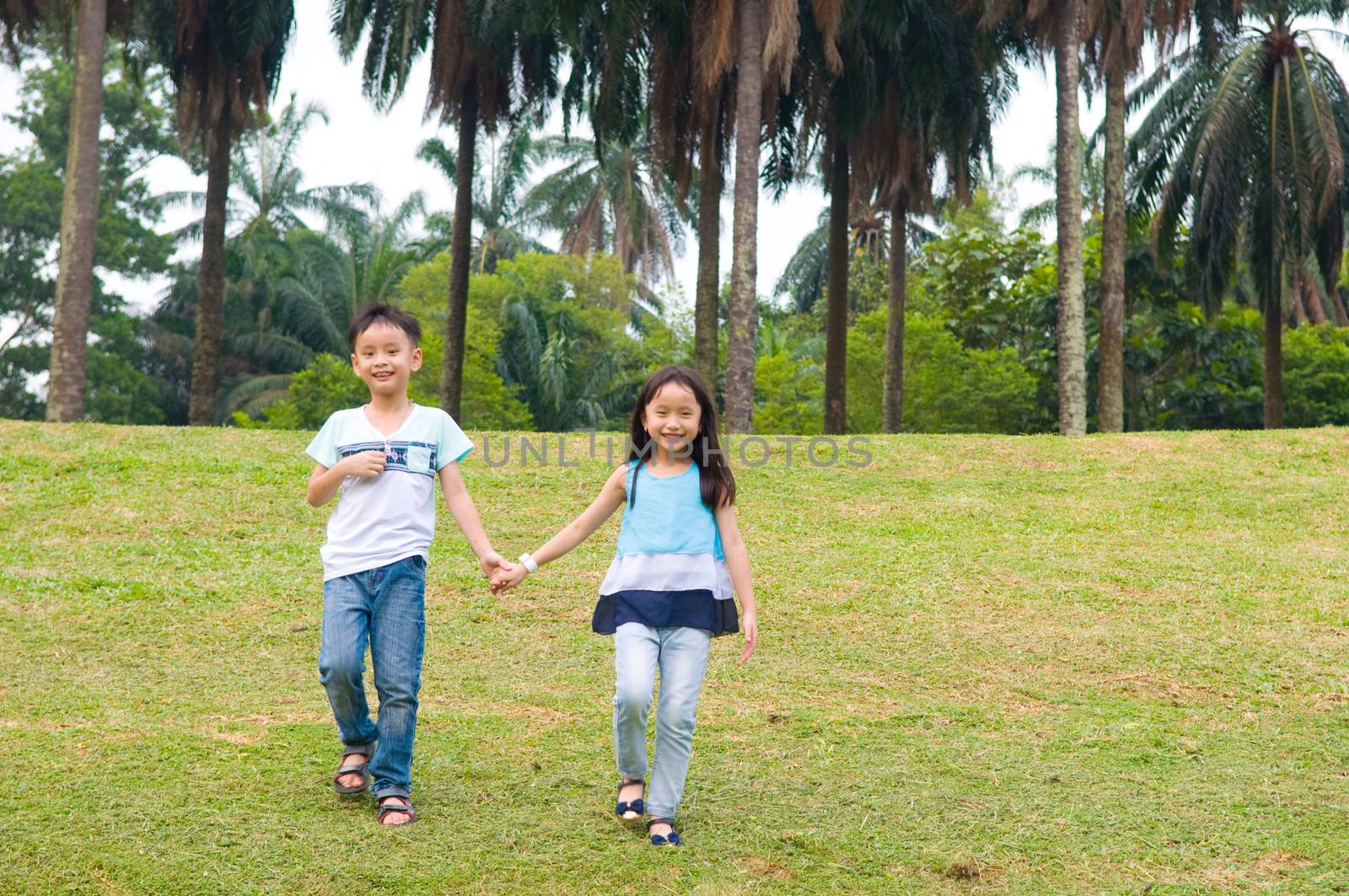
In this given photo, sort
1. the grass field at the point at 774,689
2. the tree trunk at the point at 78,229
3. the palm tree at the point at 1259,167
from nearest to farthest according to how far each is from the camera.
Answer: the grass field at the point at 774,689
the tree trunk at the point at 78,229
the palm tree at the point at 1259,167

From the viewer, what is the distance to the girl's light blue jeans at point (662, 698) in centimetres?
415

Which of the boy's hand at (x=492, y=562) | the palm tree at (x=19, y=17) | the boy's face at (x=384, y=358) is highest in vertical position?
the palm tree at (x=19, y=17)

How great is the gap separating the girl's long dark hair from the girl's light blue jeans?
1.51 ft

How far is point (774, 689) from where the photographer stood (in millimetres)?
6875

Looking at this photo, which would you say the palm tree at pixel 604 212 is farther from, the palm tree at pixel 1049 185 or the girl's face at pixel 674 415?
the girl's face at pixel 674 415

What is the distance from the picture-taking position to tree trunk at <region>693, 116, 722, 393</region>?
58.3 feet

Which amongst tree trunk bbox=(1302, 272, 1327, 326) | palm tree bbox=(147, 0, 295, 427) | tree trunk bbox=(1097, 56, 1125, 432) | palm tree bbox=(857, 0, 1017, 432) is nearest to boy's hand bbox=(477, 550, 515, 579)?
tree trunk bbox=(1097, 56, 1125, 432)

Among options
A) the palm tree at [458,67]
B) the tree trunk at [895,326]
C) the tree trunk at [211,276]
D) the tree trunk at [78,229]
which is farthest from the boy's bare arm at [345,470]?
the tree trunk at [895,326]

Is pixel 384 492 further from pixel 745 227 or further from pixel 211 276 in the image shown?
pixel 211 276

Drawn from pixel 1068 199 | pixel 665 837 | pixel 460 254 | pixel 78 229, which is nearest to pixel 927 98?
pixel 1068 199

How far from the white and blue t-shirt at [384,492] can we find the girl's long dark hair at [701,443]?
59 cm

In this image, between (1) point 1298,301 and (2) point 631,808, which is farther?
(1) point 1298,301

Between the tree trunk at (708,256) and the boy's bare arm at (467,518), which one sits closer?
the boy's bare arm at (467,518)

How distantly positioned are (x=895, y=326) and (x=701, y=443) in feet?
63.0
